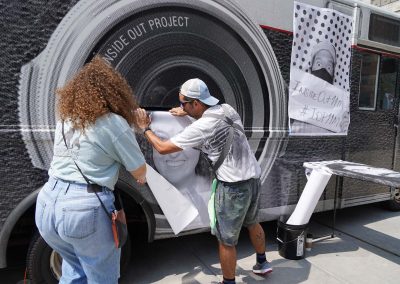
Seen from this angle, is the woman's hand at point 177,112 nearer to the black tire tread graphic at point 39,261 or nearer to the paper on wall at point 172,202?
the paper on wall at point 172,202

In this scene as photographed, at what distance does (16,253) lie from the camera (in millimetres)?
3037

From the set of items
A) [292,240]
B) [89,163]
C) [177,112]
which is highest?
[177,112]

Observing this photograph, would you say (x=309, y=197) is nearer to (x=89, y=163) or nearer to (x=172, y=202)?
(x=172, y=202)

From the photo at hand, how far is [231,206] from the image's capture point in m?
2.63

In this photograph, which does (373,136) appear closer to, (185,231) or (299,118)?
(299,118)

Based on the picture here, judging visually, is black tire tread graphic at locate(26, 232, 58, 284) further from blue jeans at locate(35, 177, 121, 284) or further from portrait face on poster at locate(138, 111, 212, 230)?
portrait face on poster at locate(138, 111, 212, 230)

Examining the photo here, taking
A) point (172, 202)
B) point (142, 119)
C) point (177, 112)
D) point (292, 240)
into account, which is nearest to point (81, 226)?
point (142, 119)

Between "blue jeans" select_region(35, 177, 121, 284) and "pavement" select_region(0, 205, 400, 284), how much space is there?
4.21ft

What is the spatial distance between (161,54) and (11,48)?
3.34 feet

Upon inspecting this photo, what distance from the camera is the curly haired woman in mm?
1646

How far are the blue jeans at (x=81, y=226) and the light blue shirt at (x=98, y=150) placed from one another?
0.21 ft

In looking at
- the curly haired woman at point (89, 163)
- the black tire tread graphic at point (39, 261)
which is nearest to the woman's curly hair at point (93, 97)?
the curly haired woman at point (89, 163)

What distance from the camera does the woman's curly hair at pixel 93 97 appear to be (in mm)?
1646

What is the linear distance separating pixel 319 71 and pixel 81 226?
2774 mm
